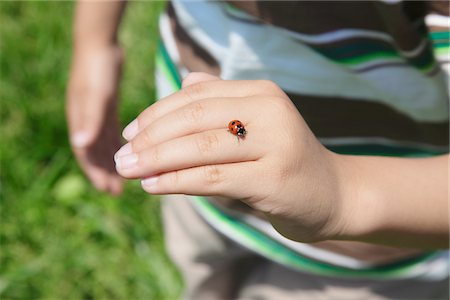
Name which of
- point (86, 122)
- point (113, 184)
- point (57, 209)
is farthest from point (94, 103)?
point (57, 209)

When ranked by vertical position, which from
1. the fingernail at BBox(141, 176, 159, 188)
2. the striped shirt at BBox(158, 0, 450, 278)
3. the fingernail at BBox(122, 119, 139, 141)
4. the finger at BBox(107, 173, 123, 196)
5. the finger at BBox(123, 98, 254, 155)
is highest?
the finger at BBox(123, 98, 254, 155)

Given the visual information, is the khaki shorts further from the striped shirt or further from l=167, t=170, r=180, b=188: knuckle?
l=167, t=170, r=180, b=188: knuckle

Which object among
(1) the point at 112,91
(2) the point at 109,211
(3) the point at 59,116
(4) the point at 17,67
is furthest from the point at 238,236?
(4) the point at 17,67

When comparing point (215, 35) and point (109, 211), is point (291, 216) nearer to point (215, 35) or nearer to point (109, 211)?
point (215, 35)

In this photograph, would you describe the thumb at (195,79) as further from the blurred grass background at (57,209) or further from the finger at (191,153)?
the blurred grass background at (57,209)

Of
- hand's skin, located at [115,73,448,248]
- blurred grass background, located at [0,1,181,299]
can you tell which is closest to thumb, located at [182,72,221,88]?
hand's skin, located at [115,73,448,248]

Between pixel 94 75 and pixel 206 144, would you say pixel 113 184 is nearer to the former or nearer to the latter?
pixel 94 75
